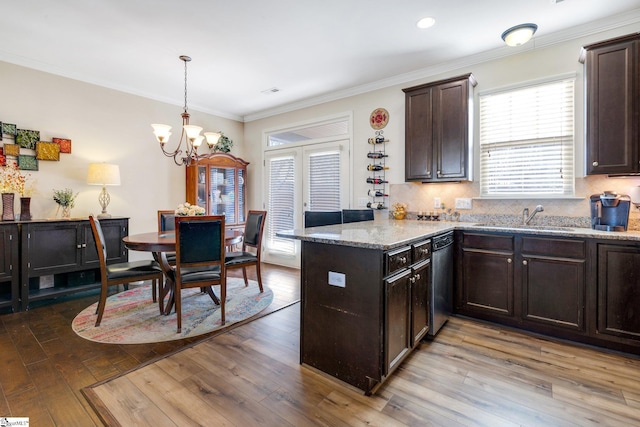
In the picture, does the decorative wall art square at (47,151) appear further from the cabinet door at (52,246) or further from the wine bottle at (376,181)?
the wine bottle at (376,181)

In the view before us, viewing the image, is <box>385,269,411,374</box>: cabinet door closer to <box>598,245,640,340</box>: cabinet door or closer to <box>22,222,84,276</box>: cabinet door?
<box>598,245,640,340</box>: cabinet door

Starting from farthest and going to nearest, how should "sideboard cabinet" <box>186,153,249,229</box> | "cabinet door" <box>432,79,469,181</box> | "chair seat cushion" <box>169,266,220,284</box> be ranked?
"sideboard cabinet" <box>186,153,249,229</box>, "cabinet door" <box>432,79,469,181</box>, "chair seat cushion" <box>169,266,220,284</box>

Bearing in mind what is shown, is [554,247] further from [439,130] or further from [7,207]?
[7,207]

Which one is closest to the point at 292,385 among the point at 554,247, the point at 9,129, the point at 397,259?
the point at 397,259

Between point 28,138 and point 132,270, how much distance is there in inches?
86.1

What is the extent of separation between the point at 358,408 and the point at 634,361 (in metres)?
2.15

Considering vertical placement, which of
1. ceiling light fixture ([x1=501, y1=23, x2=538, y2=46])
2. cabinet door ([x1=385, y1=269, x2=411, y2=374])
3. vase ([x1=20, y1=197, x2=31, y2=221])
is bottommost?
cabinet door ([x1=385, y1=269, x2=411, y2=374])

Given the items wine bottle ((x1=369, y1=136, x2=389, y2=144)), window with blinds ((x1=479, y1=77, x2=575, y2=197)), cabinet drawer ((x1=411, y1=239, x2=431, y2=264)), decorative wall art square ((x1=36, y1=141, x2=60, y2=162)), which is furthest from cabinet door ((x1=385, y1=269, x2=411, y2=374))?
decorative wall art square ((x1=36, y1=141, x2=60, y2=162))

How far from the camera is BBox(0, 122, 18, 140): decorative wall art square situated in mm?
3379

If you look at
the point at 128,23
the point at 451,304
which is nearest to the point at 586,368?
the point at 451,304

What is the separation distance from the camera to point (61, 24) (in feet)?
9.23

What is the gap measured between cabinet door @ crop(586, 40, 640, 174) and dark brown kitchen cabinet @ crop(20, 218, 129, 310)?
16.9 feet

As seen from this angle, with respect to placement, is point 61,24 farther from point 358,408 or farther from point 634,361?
point 634,361

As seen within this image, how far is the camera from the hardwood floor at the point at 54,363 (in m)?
1.68
